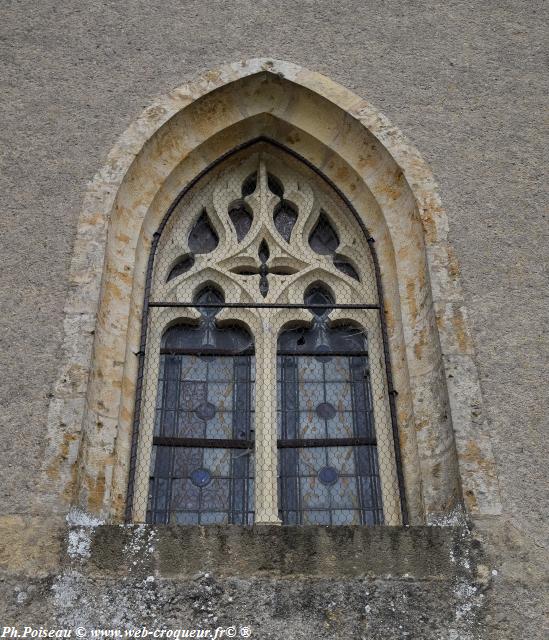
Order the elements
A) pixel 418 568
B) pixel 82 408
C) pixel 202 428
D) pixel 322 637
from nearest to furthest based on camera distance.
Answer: pixel 322 637 → pixel 418 568 → pixel 82 408 → pixel 202 428

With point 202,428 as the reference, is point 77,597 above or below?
below

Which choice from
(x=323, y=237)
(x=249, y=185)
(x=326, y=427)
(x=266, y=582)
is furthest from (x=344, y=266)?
(x=266, y=582)

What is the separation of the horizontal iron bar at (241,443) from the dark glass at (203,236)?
4.61ft

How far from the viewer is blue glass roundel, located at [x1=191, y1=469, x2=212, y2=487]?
495 cm

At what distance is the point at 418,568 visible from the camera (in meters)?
4.08

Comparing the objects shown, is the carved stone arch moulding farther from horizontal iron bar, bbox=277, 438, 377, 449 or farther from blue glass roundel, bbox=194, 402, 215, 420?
blue glass roundel, bbox=194, 402, 215, 420

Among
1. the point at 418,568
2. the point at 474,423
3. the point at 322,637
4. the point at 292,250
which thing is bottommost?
the point at 322,637

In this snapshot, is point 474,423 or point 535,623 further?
point 474,423

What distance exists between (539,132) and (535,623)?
10.6ft

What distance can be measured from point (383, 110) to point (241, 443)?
2.39m

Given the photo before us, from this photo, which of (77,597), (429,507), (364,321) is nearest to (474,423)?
(429,507)

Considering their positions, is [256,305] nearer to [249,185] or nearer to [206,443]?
[206,443]

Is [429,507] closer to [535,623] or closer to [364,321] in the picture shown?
[535,623]

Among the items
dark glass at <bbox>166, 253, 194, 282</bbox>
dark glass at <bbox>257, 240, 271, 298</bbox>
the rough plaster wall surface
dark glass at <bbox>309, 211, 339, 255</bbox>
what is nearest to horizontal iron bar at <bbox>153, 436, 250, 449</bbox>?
the rough plaster wall surface
